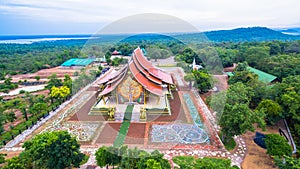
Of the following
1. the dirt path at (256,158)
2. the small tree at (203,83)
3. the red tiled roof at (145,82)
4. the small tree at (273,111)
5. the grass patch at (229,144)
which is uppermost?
the red tiled roof at (145,82)

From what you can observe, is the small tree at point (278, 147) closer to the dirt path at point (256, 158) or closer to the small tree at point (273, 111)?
the dirt path at point (256, 158)

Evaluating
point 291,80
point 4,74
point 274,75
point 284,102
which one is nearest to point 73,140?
point 284,102

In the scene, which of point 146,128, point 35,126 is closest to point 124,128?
point 146,128

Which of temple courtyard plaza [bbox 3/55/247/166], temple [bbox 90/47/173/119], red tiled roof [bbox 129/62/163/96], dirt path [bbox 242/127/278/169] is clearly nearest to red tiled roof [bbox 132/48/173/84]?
temple [bbox 90/47/173/119]

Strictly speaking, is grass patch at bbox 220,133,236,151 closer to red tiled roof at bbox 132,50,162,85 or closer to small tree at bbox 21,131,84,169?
red tiled roof at bbox 132,50,162,85

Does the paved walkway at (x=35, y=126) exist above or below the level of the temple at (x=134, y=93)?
below

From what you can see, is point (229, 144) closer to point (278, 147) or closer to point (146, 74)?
point (278, 147)

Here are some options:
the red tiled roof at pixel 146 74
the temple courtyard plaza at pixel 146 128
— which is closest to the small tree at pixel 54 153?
the temple courtyard plaza at pixel 146 128
